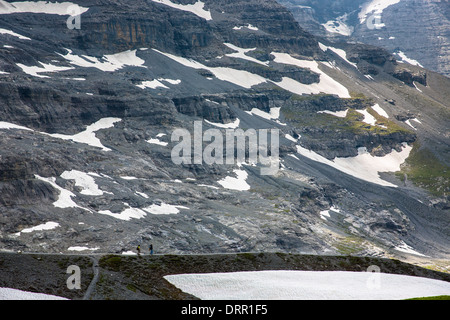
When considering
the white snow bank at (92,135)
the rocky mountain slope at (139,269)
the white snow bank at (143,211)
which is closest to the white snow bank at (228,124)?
the white snow bank at (92,135)

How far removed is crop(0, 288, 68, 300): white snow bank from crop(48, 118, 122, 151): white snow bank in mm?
89653

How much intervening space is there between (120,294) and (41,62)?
134193mm

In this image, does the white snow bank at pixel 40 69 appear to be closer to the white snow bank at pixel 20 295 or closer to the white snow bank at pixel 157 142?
the white snow bank at pixel 157 142

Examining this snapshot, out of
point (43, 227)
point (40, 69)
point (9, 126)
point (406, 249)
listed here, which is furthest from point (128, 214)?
point (406, 249)

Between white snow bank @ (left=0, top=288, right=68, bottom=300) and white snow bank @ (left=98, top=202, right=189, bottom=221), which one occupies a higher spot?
white snow bank @ (left=0, top=288, right=68, bottom=300)

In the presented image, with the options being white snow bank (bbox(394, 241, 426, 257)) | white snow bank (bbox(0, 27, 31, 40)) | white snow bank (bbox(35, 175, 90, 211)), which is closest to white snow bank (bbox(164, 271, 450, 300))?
white snow bank (bbox(35, 175, 90, 211))

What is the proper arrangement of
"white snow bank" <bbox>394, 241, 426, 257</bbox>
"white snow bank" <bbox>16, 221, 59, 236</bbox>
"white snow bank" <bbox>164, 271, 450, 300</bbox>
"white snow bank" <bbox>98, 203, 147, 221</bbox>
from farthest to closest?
"white snow bank" <bbox>394, 241, 426, 257</bbox> < "white snow bank" <bbox>98, 203, 147, 221</bbox> < "white snow bank" <bbox>16, 221, 59, 236</bbox> < "white snow bank" <bbox>164, 271, 450, 300</bbox>

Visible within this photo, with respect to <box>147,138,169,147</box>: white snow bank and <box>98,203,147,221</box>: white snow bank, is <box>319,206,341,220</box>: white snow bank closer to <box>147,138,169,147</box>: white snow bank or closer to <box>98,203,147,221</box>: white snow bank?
<box>147,138,169,147</box>: white snow bank

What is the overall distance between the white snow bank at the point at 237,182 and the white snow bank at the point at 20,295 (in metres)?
94.5

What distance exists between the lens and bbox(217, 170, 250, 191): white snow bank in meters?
137

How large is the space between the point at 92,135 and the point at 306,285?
9929 cm

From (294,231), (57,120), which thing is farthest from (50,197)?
(294,231)

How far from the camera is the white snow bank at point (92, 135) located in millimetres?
132250

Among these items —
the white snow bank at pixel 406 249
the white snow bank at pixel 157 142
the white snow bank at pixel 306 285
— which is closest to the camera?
the white snow bank at pixel 306 285
